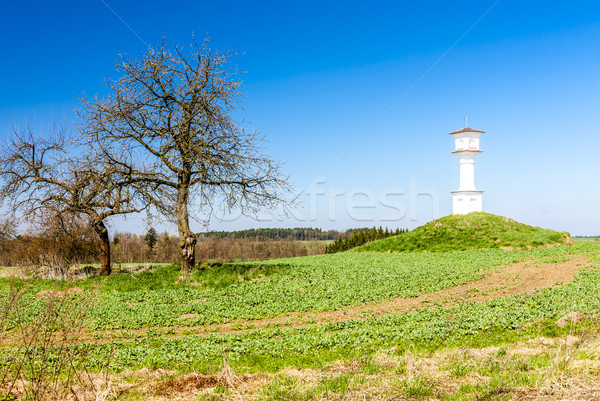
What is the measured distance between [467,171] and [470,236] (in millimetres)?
6736

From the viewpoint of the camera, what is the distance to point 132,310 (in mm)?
14719

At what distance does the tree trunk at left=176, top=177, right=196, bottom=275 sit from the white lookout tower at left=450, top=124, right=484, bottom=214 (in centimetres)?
2986

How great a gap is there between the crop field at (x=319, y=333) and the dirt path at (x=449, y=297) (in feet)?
0.25

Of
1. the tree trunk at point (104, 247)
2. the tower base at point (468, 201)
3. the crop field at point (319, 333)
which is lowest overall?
the crop field at point (319, 333)

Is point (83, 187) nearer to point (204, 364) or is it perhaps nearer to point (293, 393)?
point (204, 364)

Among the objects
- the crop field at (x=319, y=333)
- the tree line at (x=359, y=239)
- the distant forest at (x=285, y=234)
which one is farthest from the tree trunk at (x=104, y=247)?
the distant forest at (x=285, y=234)

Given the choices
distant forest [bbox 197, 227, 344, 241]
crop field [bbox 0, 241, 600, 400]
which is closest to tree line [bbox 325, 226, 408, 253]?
distant forest [bbox 197, 227, 344, 241]

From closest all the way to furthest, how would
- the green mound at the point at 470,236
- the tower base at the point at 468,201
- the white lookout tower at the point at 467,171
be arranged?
the green mound at the point at 470,236
the white lookout tower at the point at 467,171
the tower base at the point at 468,201

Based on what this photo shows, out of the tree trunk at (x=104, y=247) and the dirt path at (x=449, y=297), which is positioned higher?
the tree trunk at (x=104, y=247)

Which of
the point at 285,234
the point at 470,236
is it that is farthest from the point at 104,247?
the point at 285,234

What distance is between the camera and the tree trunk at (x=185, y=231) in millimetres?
20391

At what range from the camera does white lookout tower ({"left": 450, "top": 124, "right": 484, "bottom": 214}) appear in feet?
135

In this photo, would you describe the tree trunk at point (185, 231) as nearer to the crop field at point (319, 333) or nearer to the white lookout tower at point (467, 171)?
the crop field at point (319, 333)

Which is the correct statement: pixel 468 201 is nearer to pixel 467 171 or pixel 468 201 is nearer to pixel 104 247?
pixel 467 171
